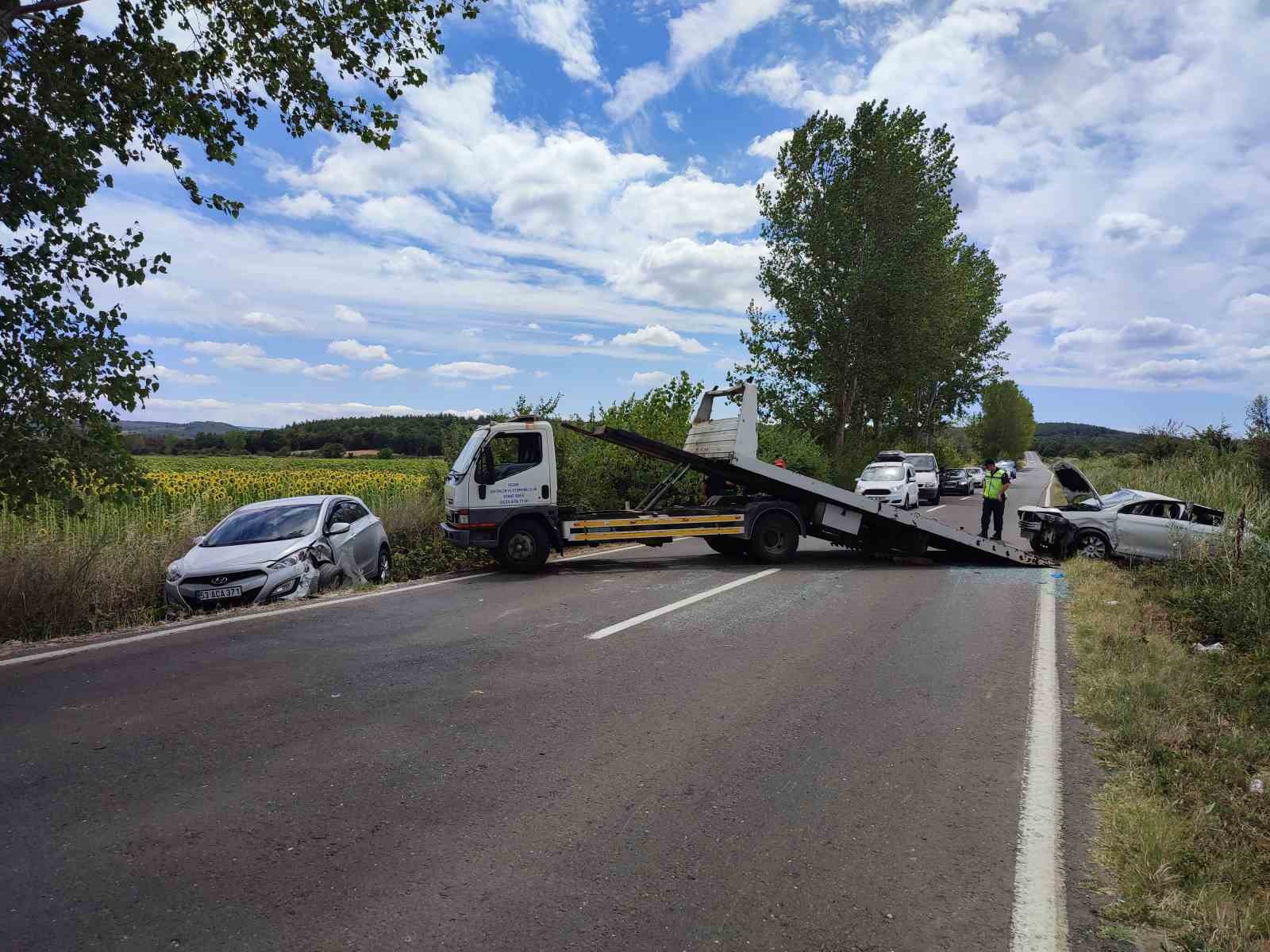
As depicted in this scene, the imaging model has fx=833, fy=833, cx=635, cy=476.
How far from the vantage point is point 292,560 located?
969 cm

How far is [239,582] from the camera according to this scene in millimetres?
9242

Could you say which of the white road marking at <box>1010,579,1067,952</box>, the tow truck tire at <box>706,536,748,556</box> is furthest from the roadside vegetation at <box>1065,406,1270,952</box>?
the tow truck tire at <box>706,536,748,556</box>

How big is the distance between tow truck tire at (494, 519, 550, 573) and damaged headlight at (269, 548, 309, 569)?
310 centimetres

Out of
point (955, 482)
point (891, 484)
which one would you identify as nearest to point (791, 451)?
point (891, 484)

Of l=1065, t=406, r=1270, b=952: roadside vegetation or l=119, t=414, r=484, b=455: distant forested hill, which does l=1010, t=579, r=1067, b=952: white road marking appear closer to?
l=1065, t=406, r=1270, b=952: roadside vegetation

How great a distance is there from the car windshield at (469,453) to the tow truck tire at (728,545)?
411 cm

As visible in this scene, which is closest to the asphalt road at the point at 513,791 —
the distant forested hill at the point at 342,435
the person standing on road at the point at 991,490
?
the person standing on road at the point at 991,490

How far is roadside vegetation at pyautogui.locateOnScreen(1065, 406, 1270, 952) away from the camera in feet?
10.5

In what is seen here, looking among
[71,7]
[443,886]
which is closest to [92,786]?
[443,886]

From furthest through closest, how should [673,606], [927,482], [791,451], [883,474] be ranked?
[927,482] → [791,451] → [883,474] → [673,606]

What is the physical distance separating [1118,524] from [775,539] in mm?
5787

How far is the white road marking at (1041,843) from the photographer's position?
118 inches

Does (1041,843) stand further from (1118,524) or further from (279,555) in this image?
(1118,524)

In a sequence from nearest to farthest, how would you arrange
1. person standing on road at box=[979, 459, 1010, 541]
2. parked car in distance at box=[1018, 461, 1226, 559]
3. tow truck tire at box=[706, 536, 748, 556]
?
parked car in distance at box=[1018, 461, 1226, 559]
tow truck tire at box=[706, 536, 748, 556]
person standing on road at box=[979, 459, 1010, 541]
